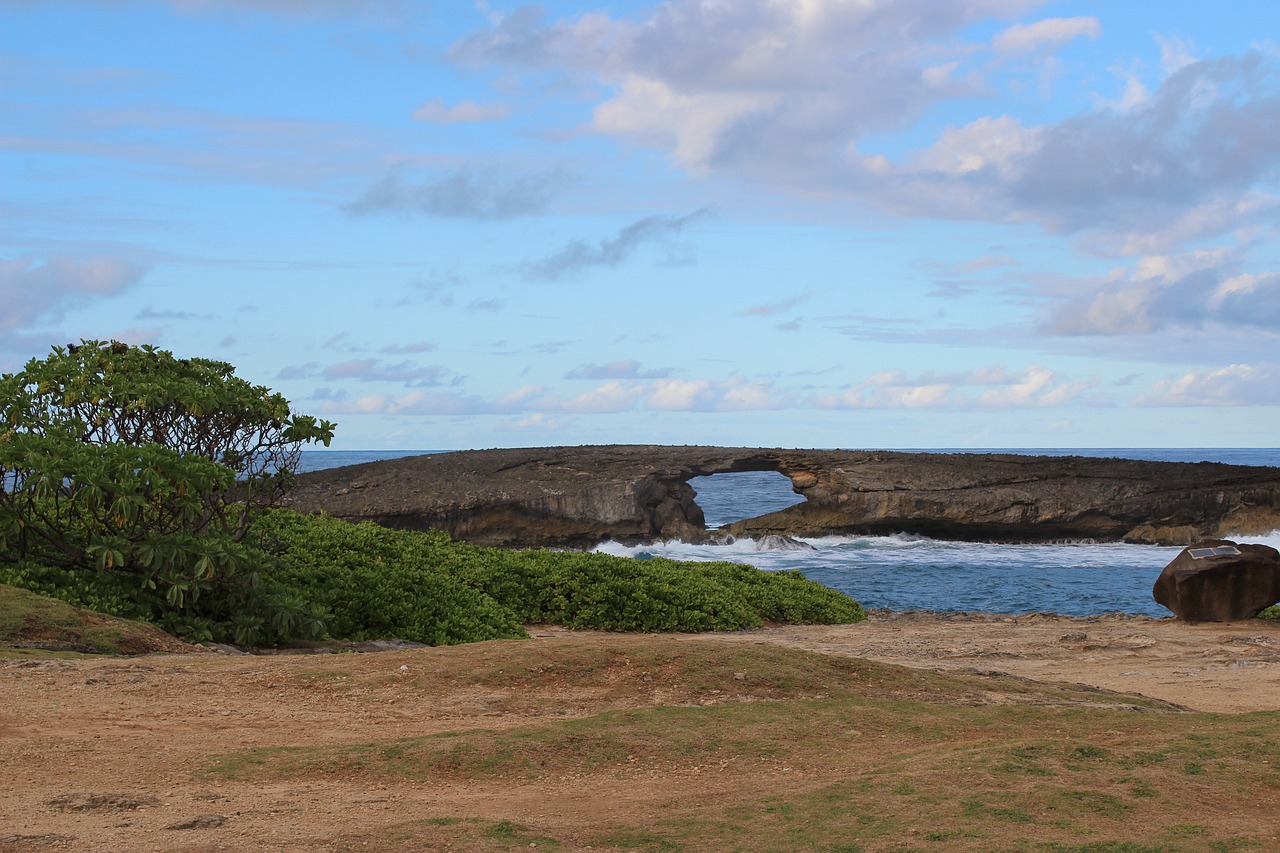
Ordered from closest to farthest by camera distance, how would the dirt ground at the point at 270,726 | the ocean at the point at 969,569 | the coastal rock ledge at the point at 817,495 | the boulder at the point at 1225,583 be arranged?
the dirt ground at the point at 270,726
the boulder at the point at 1225,583
the ocean at the point at 969,569
the coastal rock ledge at the point at 817,495

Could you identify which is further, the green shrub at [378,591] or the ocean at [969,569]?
the ocean at [969,569]

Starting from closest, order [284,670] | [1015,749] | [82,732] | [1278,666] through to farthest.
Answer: [1015,749] → [82,732] → [284,670] → [1278,666]

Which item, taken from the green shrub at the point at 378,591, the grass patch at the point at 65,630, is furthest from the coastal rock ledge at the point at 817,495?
the grass patch at the point at 65,630

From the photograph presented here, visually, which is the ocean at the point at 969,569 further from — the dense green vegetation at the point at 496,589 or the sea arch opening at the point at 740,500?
the sea arch opening at the point at 740,500

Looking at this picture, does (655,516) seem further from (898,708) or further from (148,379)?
(898,708)

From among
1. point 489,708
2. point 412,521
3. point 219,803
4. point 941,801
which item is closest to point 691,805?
point 941,801

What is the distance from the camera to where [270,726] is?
7898 mm

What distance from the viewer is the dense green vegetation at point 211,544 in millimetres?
12148

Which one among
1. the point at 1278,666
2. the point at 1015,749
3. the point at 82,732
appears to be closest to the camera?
the point at 1015,749

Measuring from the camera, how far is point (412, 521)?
32406mm

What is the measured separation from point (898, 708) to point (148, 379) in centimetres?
979

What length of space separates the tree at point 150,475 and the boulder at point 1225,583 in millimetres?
13975

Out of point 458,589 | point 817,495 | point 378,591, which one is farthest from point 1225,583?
point 817,495

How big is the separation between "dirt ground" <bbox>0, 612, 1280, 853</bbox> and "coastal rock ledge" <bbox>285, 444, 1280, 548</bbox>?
19405 millimetres
